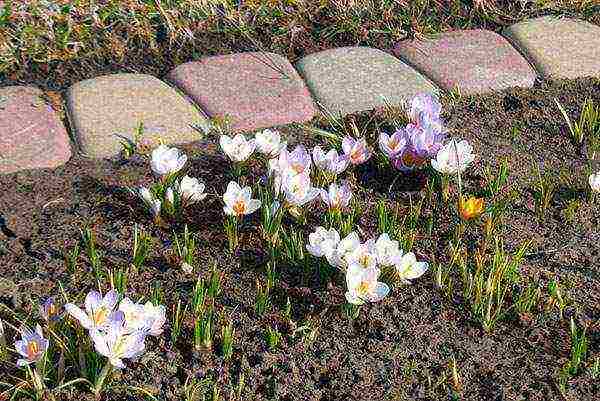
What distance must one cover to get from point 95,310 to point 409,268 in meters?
0.74

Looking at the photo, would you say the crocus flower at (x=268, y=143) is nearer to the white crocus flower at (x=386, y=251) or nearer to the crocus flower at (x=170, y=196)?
the crocus flower at (x=170, y=196)

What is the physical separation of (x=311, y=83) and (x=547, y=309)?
1.30m

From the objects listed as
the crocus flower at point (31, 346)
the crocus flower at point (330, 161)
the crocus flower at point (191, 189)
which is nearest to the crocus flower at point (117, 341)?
the crocus flower at point (31, 346)

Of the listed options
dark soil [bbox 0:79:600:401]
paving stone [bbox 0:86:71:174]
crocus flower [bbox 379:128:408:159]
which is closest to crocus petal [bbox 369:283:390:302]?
dark soil [bbox 0:79:600:401]

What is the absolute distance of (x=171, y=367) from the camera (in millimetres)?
2164

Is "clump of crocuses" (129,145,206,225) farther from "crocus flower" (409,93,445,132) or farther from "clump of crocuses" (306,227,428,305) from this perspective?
"crocus flower" (409,93,445,132)

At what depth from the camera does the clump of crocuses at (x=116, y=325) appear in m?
2.01

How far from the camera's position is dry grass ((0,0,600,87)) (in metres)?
3.35

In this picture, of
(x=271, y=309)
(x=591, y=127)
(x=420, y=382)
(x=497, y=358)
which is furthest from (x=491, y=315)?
(x=591, y=127)

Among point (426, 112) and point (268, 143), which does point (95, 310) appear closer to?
point (268, 143)

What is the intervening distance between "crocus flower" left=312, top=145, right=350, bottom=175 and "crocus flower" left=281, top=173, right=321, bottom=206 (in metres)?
0.13

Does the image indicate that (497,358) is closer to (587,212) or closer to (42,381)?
(587,212)

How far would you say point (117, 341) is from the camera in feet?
6.63

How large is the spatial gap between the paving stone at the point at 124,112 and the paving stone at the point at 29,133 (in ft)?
0.21
